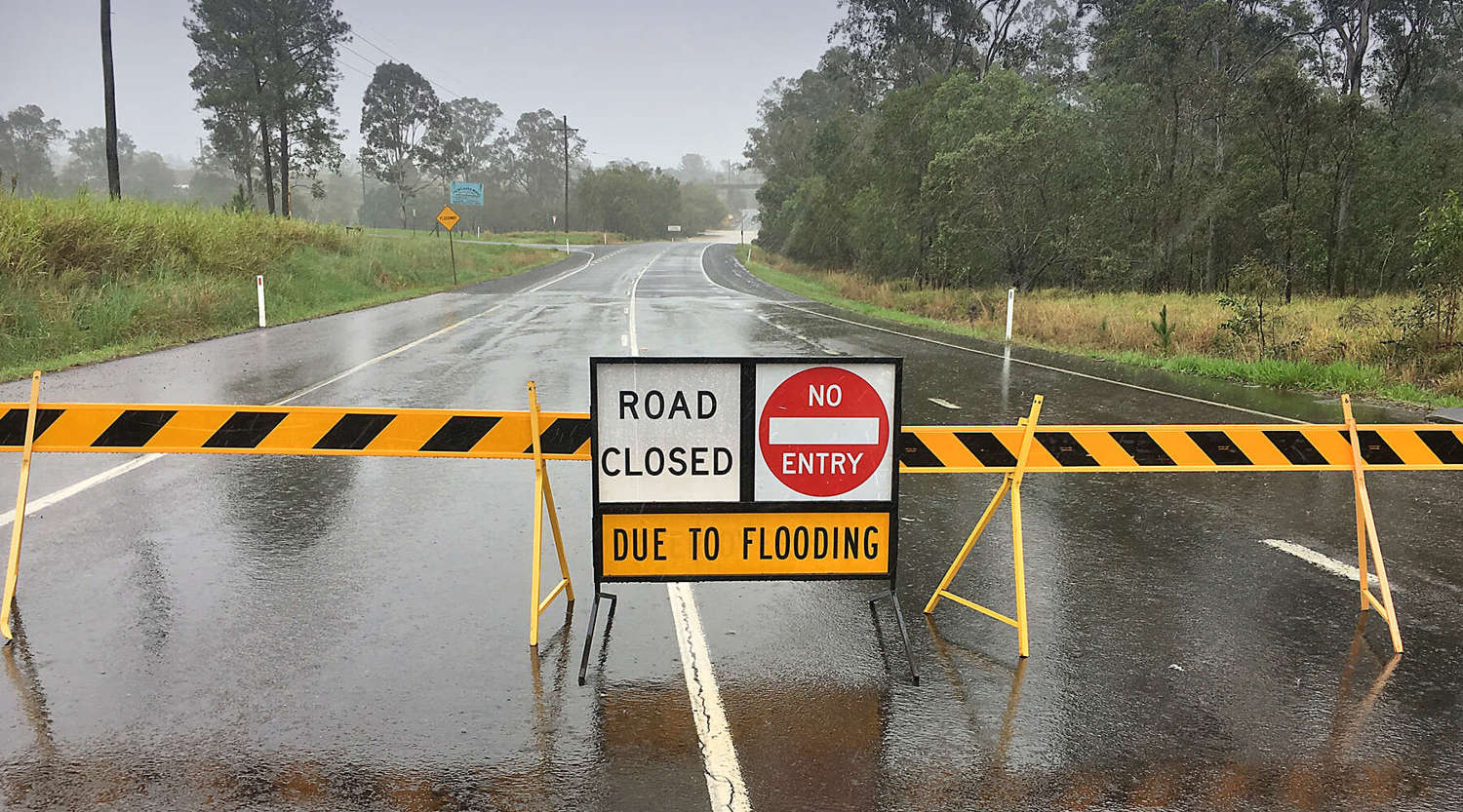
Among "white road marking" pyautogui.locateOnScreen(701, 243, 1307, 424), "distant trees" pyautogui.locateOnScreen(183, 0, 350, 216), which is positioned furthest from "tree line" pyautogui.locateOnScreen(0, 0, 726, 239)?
"white road marking" pyautogui.locateOnScreen(701, 243, 1307, 424)

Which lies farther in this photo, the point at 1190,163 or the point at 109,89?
the point at 1190,163

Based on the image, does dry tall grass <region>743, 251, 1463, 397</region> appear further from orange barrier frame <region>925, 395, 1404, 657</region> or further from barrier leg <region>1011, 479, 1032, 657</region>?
barrier leg <region>1011, 479, 1032, 657</region>

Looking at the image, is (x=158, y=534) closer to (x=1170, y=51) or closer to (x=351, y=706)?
(x=351, y=706)

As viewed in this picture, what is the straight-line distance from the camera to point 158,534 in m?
6.72

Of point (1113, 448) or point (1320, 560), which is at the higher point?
point (1113, 448)

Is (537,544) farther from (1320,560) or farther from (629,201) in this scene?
(629,201)

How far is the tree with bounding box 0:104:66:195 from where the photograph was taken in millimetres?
111812

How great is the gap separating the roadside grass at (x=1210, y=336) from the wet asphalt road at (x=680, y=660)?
21.2 ft

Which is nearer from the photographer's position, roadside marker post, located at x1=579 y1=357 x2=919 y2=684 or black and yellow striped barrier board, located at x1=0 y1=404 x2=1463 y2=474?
roadside marker post, located at x1=579 y1=357 x2=919 y2=684

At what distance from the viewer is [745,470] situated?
4.90 metres

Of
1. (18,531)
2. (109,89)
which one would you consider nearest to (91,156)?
(109,89)

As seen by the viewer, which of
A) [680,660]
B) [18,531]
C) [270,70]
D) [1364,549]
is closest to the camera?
[680,660]

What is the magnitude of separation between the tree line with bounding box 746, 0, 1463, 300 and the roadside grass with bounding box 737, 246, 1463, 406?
9.25 feet

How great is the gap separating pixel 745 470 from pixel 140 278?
21.8 metres
